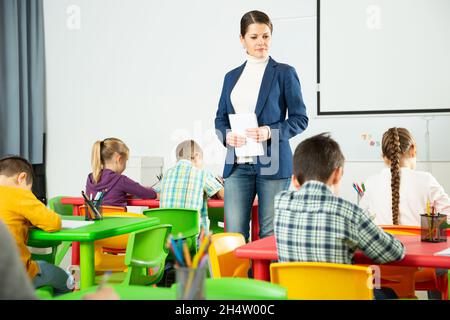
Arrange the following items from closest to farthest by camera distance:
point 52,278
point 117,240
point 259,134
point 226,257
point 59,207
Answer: point 226,257
point 52,278
point 259,134
point 117,240
point 59,207

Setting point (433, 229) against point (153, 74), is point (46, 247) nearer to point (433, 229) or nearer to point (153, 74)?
point (433, 229)

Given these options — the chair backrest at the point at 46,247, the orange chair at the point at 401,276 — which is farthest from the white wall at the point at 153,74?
the orange chair at the point at 401,276

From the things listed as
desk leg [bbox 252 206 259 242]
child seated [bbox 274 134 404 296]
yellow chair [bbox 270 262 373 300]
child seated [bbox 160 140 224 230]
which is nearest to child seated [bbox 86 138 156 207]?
child seated [bbox 160 140 224 230]

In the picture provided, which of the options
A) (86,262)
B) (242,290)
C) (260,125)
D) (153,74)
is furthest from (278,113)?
(153,74)

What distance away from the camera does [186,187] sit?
4035mm

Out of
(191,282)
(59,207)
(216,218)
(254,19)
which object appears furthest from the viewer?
(216,218)

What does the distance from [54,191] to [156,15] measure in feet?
7.57

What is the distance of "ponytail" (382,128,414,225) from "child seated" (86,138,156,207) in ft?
6.23

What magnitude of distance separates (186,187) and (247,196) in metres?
1.09

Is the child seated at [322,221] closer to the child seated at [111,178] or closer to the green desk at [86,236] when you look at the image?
the green desk at [86,236]

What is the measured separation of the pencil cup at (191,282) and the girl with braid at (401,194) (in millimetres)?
1980

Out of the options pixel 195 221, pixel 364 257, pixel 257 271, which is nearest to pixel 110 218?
pixel 195 221

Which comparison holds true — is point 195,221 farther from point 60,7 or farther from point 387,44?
point 60,7

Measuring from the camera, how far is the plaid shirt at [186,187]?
4.02 meters
